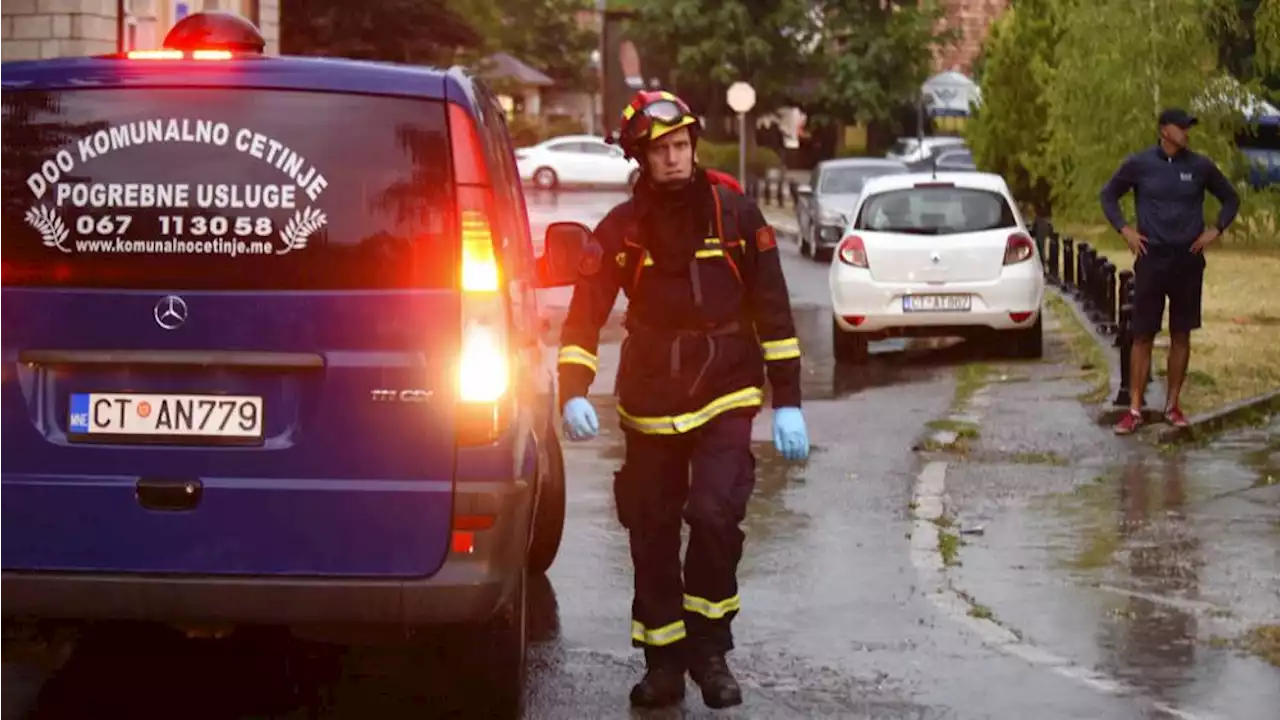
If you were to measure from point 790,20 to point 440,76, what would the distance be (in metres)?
69.4

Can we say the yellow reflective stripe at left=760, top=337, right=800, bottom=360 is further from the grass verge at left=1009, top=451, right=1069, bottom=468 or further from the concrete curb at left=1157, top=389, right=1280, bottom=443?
the concrete curb at left=1157, top=389, right=1280, bottom=443

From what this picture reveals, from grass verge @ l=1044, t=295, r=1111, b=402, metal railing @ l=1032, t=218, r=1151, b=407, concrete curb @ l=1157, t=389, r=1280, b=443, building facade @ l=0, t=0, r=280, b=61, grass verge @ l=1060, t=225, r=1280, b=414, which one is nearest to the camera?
concrete curb @ l=1157, t=389, r=1280, b=443

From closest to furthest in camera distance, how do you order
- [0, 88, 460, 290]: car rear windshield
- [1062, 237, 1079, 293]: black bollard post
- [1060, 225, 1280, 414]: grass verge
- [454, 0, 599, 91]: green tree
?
[0, 88, 460, 290]: car rear windshield → [1060, 225, 1280, 414]: grass verge → [1062, 237, 1079, 293]: black bollard post → [454, 0, 599, 91]: green tree

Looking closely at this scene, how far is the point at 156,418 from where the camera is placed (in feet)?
21.4

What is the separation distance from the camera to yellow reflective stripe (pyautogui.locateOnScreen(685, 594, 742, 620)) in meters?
7.38

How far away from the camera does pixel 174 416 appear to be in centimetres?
654

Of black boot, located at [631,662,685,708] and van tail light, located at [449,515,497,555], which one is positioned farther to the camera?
black boot, located at [631,662,685,708]

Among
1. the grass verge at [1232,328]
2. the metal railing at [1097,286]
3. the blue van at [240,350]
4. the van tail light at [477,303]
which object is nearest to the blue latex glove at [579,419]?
the van tail light at [477,303]

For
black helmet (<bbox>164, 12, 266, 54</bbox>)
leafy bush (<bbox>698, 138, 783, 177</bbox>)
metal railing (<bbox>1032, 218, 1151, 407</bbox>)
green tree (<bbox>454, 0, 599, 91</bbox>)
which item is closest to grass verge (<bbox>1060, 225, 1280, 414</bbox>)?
metal railing (<bbox>1032, 218, 1151, 407</bbox>)

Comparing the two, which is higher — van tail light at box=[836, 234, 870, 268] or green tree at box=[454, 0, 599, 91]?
green tree at box=[454, 0, 599, 91]

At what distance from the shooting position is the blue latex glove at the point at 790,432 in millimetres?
7426

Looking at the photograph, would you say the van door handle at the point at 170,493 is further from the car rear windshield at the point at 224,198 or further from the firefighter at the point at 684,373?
the firefighter at the point at 684,373

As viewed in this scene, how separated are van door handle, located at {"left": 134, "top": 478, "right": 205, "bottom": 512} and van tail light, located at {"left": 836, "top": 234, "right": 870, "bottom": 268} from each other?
44.5ft

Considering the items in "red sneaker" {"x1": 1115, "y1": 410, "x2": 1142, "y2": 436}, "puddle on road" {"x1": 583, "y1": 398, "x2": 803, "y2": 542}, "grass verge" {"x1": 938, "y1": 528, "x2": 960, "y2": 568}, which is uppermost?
"red sneaker" {"x1": 1115, "y1": 410, "x2": 1142, "y2": 436}
